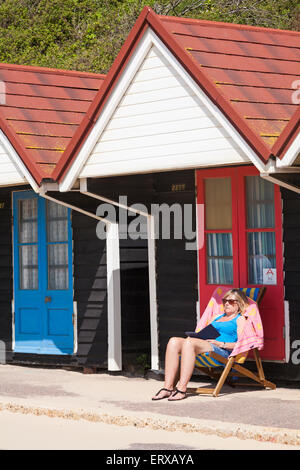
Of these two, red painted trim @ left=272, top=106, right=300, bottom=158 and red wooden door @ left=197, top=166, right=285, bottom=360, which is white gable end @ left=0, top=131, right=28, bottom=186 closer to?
red wooden door @ left=197, top=166, right=285, bottom=360

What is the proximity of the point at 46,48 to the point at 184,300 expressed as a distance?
21919 mm

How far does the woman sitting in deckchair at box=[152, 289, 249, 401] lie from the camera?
10828mm

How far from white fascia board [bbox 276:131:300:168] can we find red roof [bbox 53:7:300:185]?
53 millimetres

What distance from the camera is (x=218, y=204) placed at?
40.2 ft

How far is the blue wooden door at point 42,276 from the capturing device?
14.2m

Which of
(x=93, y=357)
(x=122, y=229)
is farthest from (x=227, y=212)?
(x=93, y=357)

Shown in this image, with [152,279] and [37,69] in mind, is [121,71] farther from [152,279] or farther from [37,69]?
[37,69]

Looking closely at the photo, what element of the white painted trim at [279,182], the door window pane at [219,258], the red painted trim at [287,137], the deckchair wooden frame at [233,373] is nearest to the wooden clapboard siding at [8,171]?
the door window pane at [219,258]

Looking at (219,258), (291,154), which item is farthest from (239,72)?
(219,258)

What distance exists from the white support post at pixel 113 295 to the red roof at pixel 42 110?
3.78 feet

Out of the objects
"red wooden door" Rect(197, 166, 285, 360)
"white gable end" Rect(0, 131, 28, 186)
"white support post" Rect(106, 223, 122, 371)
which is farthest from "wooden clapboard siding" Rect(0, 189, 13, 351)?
"red wooden door" Rect(197, 166, 285, 360)

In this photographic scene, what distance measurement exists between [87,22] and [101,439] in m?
24.9

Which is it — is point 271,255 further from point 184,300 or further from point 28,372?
point 28,372
